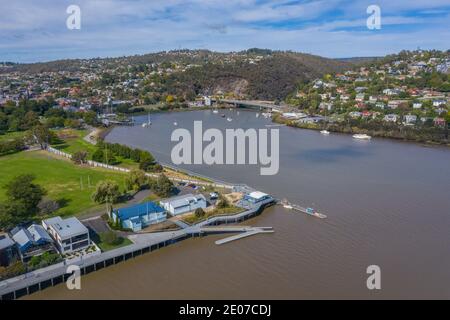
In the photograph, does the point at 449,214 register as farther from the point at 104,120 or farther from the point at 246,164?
the point at 104,120

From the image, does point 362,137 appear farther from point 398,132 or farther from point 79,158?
point 79,158

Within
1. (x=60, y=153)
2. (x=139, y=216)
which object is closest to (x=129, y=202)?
(x=139, y=216)

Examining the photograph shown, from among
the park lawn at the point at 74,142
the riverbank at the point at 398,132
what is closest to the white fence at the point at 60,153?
the park lawn at the point at 74,142

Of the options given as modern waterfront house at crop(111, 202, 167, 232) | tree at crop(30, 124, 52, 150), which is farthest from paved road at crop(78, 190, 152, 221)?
tree at crop(30, 124, 52, 150)

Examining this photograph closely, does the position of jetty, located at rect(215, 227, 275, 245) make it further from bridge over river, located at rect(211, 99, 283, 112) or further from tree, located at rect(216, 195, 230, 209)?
bridge over river, located at rect(211, 99, 283, 112)

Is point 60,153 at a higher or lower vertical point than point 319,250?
higher
